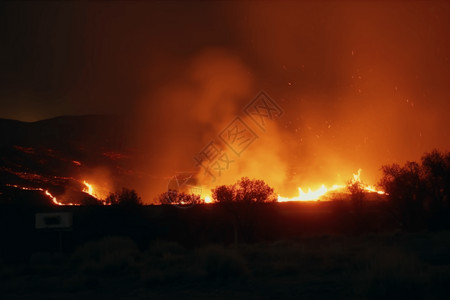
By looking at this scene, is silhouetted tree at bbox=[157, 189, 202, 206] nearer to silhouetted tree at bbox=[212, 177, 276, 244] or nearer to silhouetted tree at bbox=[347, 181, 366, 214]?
silhouetted tree at bbox=[212, 177, 276, 244]

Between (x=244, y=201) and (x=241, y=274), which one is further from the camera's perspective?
(x=244, y=201)

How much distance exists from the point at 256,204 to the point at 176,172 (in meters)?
63.7

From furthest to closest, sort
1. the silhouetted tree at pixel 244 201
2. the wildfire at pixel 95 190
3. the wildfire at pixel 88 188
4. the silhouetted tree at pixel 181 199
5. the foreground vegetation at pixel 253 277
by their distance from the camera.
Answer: the wildfire at pixel 95 190 → the wildfire at pixel 88 188 → the silhouetted tree at pixel 181 199 → the silhouetted tree at pixel 244 201 → the foreground vegetation at pixel 253 277

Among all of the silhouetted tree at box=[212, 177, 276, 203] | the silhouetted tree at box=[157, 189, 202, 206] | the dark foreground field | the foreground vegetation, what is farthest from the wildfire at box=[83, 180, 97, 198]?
the foreground vegetation

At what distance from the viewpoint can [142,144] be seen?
12006 cm

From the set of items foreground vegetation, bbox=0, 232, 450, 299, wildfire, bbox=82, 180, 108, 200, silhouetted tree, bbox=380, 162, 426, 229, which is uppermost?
wildfire, bbox=82, 180, 108, 200

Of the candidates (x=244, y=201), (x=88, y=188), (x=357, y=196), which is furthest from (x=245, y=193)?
(x=88, y=188)

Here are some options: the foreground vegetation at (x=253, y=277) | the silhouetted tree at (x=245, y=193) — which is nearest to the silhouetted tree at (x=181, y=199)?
the silhouetted tree at (x=245, y=193)

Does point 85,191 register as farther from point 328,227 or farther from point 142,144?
point 328,227

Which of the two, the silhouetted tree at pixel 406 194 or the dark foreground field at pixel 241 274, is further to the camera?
the silhouetted tree at pixel 406 194

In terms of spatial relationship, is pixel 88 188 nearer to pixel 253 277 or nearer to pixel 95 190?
pixel 95 190

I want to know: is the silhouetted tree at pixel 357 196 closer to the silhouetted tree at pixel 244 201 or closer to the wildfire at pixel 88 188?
the silhouetted tree at pixel 244 201

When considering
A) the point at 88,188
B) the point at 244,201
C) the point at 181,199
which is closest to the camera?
the point at 244,201

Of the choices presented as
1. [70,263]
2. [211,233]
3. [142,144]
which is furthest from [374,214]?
[142,144]
